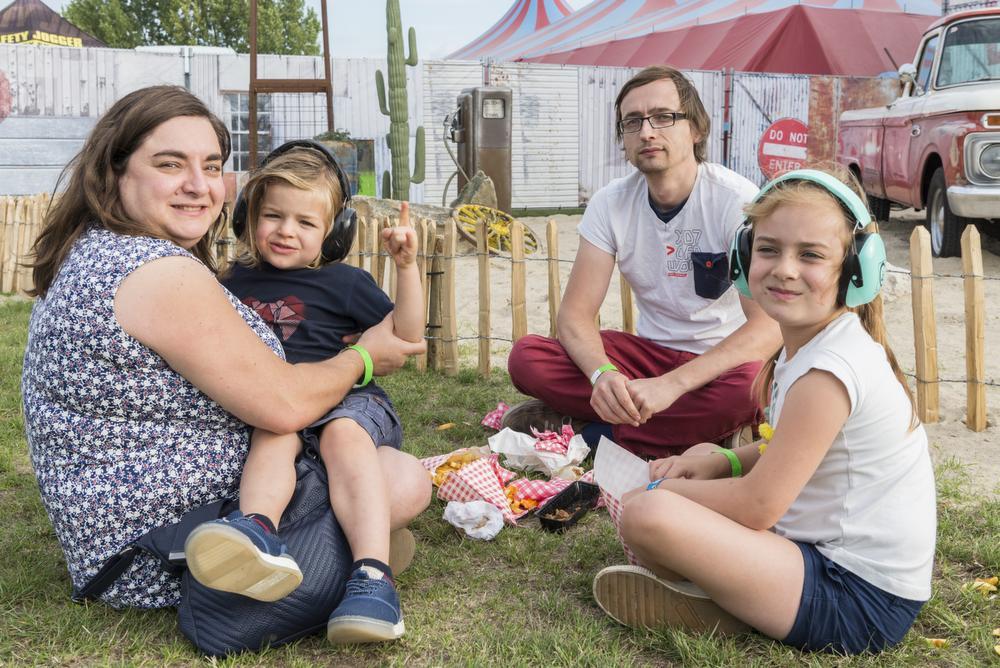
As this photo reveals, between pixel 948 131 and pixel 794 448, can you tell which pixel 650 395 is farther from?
pixel 948 131

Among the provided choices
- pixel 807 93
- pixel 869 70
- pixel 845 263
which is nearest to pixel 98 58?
pixel 807 93

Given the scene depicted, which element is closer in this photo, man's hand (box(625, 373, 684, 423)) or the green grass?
the green grass

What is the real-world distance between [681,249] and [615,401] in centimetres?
93

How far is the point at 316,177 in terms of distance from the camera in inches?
122

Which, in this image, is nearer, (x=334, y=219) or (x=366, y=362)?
(x=366, y=362)

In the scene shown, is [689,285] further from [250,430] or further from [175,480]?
[175,480]

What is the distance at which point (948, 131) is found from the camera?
893 cm

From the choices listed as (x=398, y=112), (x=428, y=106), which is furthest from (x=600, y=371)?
(x=428, y=106)

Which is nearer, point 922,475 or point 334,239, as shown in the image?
point 922,475

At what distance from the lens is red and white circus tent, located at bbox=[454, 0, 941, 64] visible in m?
18.8

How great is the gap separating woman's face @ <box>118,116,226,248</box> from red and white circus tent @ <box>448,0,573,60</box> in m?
25.9

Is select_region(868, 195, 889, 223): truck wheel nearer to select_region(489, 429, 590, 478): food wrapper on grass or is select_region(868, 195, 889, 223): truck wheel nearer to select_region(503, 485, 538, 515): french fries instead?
select_region(489, 429, 590, 478): food wrapper on grass

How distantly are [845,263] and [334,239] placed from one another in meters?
1.66

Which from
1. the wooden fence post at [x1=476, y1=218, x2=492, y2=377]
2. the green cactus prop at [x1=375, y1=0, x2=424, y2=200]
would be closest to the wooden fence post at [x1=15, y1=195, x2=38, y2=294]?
the green cactus prop at [x1=375, y1=0, x2=424, y2=200]
